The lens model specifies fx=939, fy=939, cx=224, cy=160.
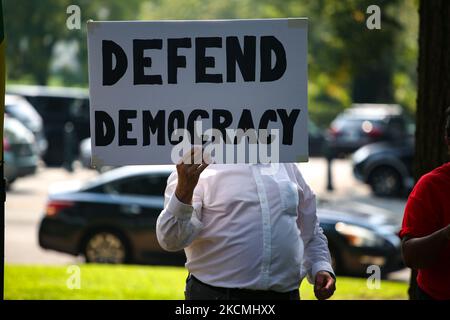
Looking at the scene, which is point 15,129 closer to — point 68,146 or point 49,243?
point 68,146

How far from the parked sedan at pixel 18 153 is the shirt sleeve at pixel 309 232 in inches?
606

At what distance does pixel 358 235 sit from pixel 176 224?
7.21m

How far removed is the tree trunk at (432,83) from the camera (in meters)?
5.74

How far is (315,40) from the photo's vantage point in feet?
102

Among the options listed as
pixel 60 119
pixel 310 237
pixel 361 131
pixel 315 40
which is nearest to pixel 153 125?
pixel 310 237

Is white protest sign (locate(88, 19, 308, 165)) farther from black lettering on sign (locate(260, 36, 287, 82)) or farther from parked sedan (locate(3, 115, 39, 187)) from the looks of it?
parked sedan (locate(3, 115, 39, 187))

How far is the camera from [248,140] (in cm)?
367

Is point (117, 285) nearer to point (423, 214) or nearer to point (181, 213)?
point (181, 213)

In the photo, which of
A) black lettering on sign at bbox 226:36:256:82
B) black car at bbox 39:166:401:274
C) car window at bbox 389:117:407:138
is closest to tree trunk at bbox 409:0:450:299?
black lettering on sign at bbox 226:36:256:82

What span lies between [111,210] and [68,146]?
44.2 ft

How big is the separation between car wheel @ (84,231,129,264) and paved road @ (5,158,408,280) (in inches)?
34.0

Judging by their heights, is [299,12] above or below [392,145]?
above
